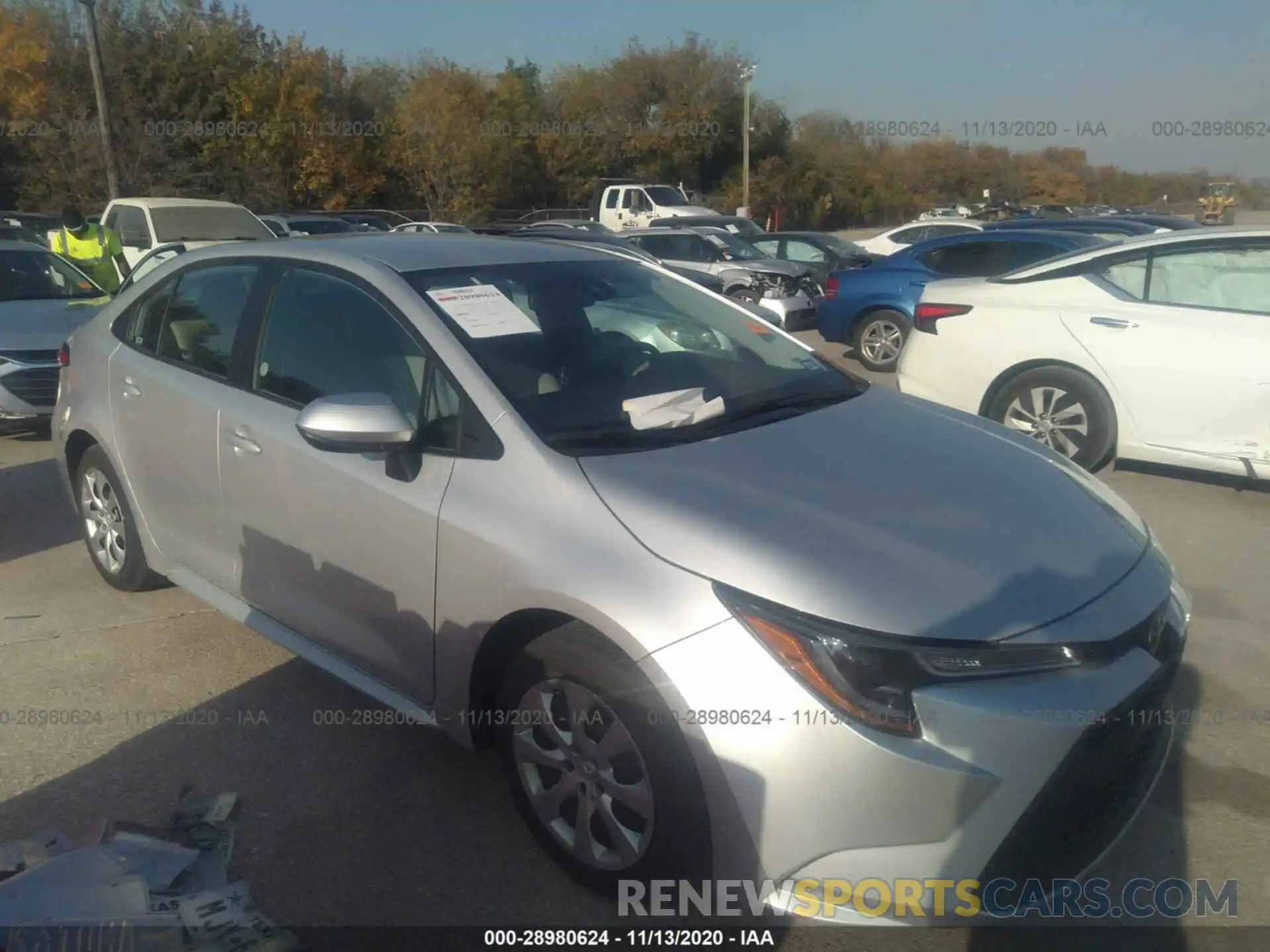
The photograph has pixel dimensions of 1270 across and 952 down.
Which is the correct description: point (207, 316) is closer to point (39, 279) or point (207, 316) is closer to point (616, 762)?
point (616, 762)

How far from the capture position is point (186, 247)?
1242 centimetres

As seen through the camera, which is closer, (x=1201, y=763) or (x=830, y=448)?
(x=830, y=448)

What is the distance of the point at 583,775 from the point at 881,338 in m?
9.21

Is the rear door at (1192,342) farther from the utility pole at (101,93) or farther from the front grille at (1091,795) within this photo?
the utility pole at (101,93)

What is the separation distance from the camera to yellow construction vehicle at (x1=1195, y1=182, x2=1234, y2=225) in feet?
116

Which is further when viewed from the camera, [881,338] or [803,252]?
[803,252]

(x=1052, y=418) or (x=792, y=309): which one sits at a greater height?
(x=1052, y=418)

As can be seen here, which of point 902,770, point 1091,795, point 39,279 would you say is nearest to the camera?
point 902,770

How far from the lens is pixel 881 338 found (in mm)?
11227

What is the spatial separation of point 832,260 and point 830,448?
51.1ft

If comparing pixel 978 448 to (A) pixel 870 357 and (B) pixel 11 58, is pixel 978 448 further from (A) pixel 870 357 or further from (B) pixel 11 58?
(B) pixel 11 58

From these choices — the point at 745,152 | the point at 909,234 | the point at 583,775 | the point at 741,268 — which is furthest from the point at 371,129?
the point at 583,775

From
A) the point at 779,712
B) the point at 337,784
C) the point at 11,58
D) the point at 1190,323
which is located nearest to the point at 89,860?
the point at 337,784

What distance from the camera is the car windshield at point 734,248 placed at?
53.7ft
